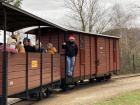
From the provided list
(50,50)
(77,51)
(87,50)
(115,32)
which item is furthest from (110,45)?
(115,32)

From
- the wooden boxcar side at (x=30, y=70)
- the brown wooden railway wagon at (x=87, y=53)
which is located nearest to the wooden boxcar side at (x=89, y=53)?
the brown wooden railway wagon at (x=87, y=53)

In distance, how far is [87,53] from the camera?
11641 millimetres

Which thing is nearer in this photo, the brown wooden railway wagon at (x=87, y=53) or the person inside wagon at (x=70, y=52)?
the person inside wagon at (x=70, y=52)

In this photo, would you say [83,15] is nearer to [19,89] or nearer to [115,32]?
[115,32]

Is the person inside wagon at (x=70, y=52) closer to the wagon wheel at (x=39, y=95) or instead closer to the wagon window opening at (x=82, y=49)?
the wagon window opening at (x=82, y=49)

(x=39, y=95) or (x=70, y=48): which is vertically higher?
(x=70, y=48)

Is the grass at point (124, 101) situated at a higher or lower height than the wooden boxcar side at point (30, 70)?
lower

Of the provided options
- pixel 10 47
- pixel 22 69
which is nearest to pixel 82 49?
pixel 22 69

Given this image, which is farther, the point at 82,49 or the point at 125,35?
the point at 125,35

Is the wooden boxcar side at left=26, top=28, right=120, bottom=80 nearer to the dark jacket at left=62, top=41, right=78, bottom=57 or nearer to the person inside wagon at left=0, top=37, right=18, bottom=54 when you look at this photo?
the dark jacket at left=62, top=41, right=78, bottom=57

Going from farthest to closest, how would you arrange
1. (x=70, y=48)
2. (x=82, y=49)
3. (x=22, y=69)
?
(x=82, y=49) < (x=70, y=48) < (x=22, y=69)

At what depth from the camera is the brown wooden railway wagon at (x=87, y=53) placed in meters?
10.3

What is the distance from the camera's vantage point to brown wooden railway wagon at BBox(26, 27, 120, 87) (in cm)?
1029

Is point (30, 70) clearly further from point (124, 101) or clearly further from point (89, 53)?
point (89, 53)
